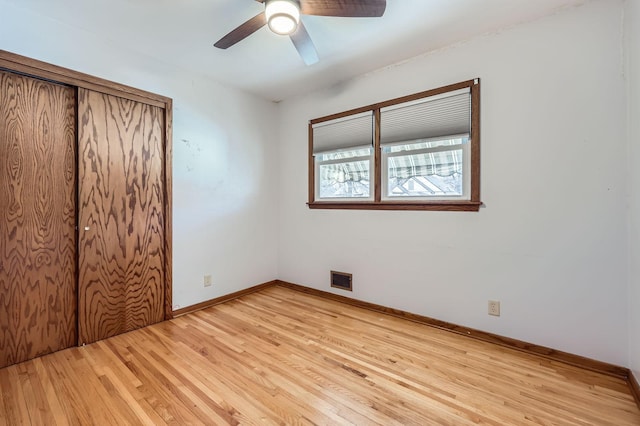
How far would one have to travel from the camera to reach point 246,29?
1.87 m

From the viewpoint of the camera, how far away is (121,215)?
247 cm

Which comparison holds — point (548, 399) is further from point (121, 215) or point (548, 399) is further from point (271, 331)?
point (121, 215)

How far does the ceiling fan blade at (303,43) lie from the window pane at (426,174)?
1.27 metres

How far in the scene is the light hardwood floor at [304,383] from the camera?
1.52 meters

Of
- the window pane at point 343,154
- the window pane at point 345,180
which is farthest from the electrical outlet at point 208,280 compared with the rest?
the window pane at point 343,154

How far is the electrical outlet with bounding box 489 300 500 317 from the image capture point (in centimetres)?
229

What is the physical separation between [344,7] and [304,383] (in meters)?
2.33

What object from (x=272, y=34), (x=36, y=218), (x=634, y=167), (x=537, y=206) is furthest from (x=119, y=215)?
(x=634, y=167)

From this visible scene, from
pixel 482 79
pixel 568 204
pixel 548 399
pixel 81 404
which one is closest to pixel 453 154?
pixel 482 79

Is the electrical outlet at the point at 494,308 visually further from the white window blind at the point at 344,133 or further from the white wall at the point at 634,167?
the white window blind at the point at 344,133

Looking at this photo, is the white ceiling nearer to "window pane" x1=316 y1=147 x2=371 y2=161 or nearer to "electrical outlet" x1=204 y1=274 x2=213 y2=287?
"window pane" x1=316 y1=147 x2=371 y2=161

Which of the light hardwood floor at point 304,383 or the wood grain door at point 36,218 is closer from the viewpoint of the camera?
the light hardwood floor at point 304,383

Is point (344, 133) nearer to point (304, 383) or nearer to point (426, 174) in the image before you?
point (426, 174)

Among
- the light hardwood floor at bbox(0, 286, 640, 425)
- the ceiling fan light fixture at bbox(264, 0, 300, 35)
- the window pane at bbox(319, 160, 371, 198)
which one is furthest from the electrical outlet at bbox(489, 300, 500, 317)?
the ceiling fan light fixture at bbox(264, 0, 300, 35)
